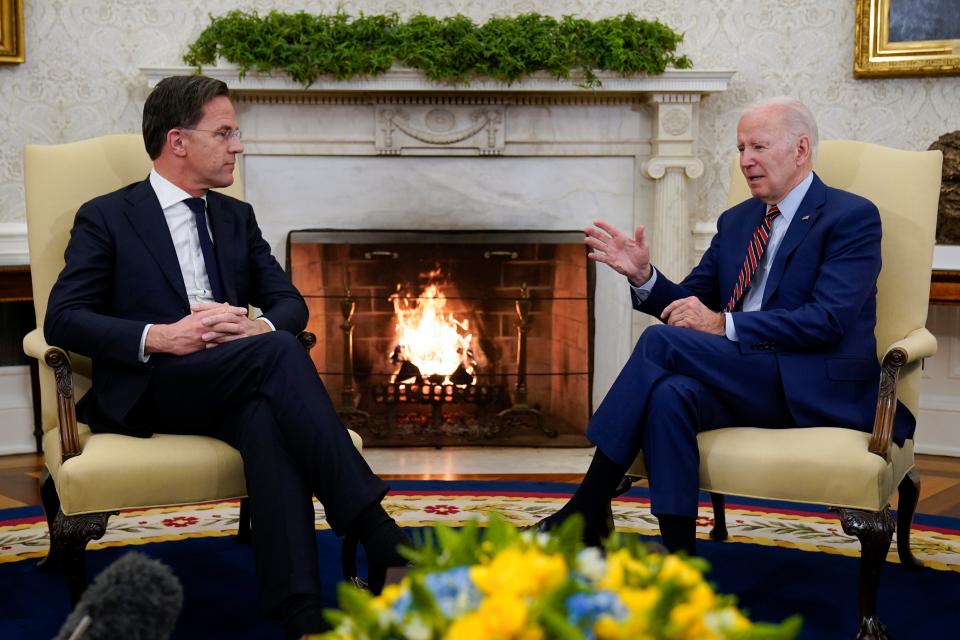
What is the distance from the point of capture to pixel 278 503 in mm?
2279

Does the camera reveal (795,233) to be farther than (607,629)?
Yes

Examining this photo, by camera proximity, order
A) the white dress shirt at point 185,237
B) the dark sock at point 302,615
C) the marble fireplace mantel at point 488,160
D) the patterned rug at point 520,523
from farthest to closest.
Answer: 1. the marble fireplace mantel at point 488,160
2. the white dress shirt at point 185,237
3. the patterned rug at point 520,523
4. the dark sock at point 302,615

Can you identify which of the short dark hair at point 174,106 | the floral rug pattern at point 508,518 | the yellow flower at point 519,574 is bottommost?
the floral rug pattern at point 508,518

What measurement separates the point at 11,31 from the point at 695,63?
2946 mm

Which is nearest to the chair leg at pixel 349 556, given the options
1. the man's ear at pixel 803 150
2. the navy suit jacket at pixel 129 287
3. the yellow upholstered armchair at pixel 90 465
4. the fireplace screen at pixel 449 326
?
the yellow upholstered armchair at pixel 90 465

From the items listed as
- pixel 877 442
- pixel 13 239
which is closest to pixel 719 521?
pixel 877 442

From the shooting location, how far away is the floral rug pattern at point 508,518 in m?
3.15

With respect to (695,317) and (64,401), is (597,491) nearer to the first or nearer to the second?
(695,317)

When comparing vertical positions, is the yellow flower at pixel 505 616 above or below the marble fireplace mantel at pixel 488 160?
below

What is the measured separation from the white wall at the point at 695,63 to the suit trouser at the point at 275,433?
2.48m

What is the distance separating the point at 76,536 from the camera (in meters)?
2.34

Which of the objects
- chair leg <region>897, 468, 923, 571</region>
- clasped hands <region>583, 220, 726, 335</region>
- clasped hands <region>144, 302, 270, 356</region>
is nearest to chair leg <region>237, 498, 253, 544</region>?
clasped hands <region>144, 302, 270, 356</region>

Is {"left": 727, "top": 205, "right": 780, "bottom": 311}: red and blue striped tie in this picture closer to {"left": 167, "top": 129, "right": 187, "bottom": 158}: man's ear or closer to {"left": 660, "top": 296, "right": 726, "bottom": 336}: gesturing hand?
{"left": 660, "top": 296, "right": 726, "bottom": 336}: gesturing hand

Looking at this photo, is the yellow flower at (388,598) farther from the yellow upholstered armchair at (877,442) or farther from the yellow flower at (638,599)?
the yellow upholstered armchair at (877,442)
